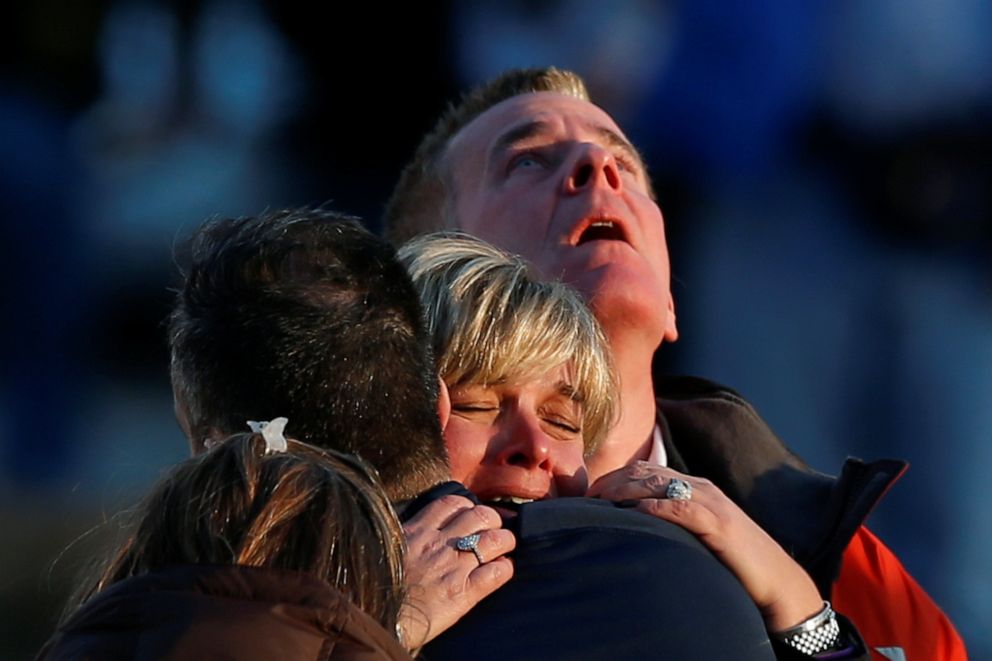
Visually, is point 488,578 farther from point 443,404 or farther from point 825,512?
point 825,512

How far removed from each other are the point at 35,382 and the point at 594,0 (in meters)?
1.99

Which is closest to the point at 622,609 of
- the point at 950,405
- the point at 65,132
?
the point at 950,405

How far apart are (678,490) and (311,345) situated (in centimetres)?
44

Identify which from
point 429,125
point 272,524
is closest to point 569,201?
point 272,524

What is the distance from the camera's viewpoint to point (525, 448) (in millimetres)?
1909

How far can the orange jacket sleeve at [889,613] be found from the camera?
97.3 inches

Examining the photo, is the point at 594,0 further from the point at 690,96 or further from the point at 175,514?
the point at 175,514

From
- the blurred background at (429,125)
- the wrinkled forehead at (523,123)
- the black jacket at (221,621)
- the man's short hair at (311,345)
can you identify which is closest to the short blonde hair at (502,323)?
the man's short hair at (311,345)

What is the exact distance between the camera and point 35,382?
15.5ft

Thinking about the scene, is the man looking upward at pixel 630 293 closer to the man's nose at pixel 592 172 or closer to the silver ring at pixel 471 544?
the man's nose at pixel 592 172

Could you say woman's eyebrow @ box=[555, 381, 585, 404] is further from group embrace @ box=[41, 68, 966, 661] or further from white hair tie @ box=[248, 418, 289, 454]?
white hair tie @ box=[248, 418, 289, 454]

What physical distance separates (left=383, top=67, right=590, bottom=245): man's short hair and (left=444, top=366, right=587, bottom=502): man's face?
131 centimetres

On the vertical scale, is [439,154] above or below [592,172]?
below

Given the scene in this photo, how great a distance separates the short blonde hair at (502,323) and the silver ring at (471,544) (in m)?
0.43
